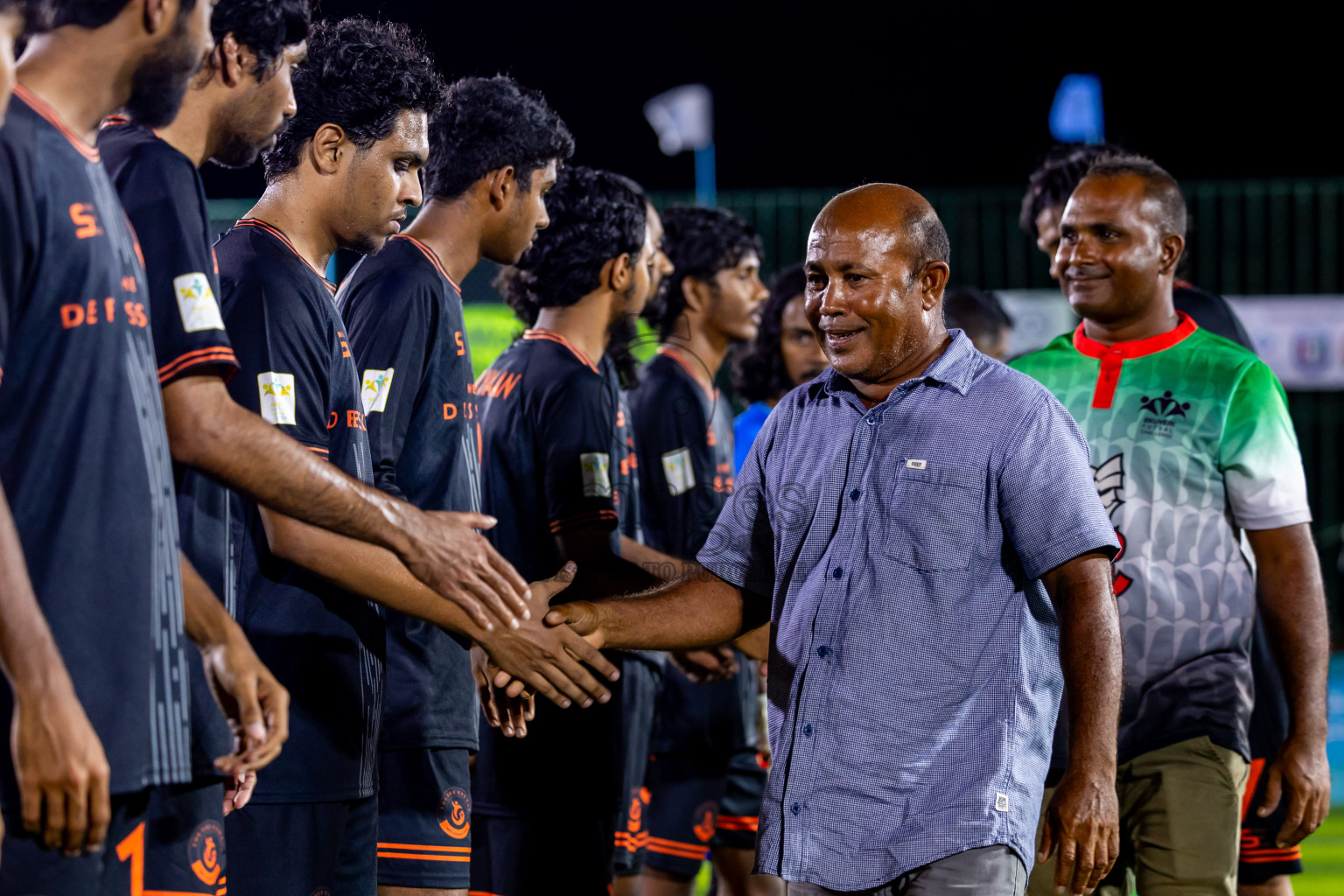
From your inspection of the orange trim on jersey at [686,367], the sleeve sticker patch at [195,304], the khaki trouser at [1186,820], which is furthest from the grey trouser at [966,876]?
the orange trim on jersey at [686,367]

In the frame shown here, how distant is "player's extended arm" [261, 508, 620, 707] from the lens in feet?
9.25

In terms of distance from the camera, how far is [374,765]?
3.12m

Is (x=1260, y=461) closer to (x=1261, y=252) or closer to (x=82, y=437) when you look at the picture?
(x=82, y=437)

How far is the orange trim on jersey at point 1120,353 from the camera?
395cm

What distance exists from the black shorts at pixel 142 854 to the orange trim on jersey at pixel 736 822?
3.32 m

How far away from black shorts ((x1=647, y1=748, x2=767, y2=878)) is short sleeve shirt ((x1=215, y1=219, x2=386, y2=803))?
249 centimetres

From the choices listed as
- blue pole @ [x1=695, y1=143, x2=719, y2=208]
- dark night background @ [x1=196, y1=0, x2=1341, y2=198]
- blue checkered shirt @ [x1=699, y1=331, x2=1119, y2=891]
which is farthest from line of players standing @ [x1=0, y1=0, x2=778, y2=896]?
dark night background @ [x1=196, y1=0, x2=1341, y2=198]

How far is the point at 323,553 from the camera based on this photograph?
282 centimetres

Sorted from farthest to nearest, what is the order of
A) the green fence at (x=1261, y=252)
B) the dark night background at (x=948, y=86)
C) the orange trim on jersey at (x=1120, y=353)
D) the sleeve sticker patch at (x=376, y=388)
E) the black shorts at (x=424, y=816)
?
the dark night background at (x=948, y=86) < the green fence at (x=1261, y=252) < the orange trim on jersey at (x=1120, y=353) < the black shorts at (x=424, y=816) < the sleeve sticker patch at (x=376, y=388)

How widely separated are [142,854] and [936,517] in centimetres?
157

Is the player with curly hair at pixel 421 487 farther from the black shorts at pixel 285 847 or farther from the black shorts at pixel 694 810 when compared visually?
the black shorts at pixel 694 810

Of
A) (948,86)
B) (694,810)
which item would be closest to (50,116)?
(694,810)

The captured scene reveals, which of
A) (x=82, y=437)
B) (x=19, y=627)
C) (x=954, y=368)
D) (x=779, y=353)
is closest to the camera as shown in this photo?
(x=19, y=627)

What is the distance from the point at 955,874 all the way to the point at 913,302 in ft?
3.79
